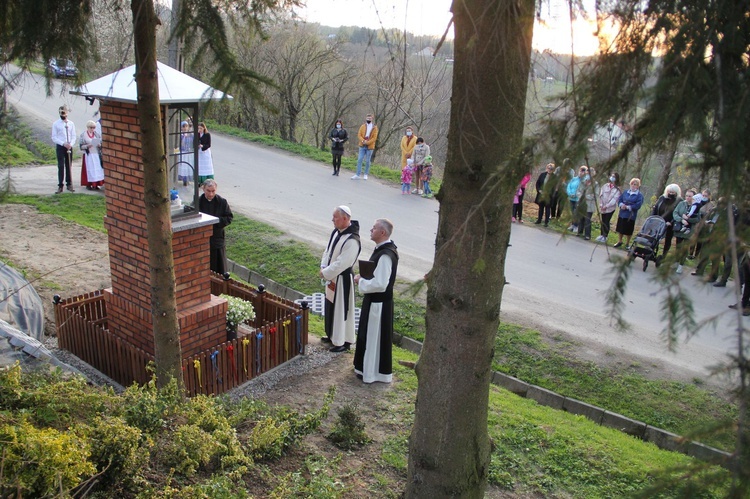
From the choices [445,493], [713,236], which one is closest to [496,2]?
[713,236]

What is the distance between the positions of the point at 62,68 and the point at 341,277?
427cm

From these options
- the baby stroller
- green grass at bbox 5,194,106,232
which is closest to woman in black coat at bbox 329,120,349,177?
green grass at bbox 5,194,106,232

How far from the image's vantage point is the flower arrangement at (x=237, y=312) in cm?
752

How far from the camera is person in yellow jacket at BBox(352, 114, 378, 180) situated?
18609 mm

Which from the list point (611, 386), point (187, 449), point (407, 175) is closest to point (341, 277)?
point (187, 449)

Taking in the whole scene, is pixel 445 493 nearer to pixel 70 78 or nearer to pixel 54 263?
pixel 70 78

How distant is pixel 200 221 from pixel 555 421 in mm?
4662

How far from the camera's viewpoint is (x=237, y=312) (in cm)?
753

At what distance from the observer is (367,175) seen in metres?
19.5

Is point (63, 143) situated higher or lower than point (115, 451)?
higher

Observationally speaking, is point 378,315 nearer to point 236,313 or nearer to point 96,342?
point 236,313

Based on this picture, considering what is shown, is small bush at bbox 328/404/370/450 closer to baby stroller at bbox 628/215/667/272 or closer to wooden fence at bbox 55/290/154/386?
wooden fence at bbox 55/290/154/386

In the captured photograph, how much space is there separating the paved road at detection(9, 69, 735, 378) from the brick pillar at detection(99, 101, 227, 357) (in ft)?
2.77

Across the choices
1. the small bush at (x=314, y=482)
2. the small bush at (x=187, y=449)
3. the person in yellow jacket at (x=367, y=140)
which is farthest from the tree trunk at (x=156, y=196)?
the person in yellow jacket at (x=367, y=140)
